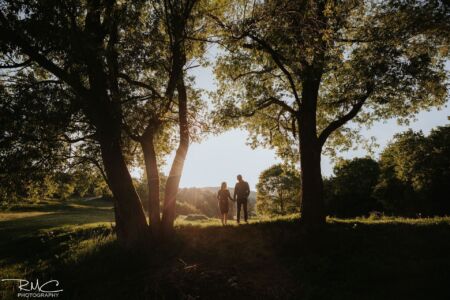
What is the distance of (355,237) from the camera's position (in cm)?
1161

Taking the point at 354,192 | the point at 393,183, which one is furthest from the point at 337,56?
the point at 354,192

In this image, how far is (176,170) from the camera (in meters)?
12.9

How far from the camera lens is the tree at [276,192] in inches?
2317

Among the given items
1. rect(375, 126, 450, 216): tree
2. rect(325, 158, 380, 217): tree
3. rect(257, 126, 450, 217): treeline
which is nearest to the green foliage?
rect(257, 126, 450, 217): treeline

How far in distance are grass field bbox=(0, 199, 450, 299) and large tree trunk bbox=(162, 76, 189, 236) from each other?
92cm

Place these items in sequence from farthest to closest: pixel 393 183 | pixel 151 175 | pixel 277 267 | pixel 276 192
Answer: pixel 276 192 < pixel 393 183 < pixel 151 175 < pixel 277 267

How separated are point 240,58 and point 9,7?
9518 millimetres

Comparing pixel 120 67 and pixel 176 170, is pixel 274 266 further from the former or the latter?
pixel 120 67

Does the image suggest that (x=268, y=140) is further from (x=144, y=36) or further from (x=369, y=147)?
(x=144, y=36)

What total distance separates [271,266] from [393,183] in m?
42.8

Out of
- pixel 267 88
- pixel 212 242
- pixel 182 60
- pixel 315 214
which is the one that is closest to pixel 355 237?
pixel 315 214

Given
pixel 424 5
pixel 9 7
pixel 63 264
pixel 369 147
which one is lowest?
pixel 63 264

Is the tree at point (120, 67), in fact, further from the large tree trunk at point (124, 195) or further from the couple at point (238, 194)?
the couple at point (238, 194)

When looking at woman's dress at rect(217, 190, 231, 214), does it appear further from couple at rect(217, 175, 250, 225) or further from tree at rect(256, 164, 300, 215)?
tree at rect(256, 164, 300, 215)
